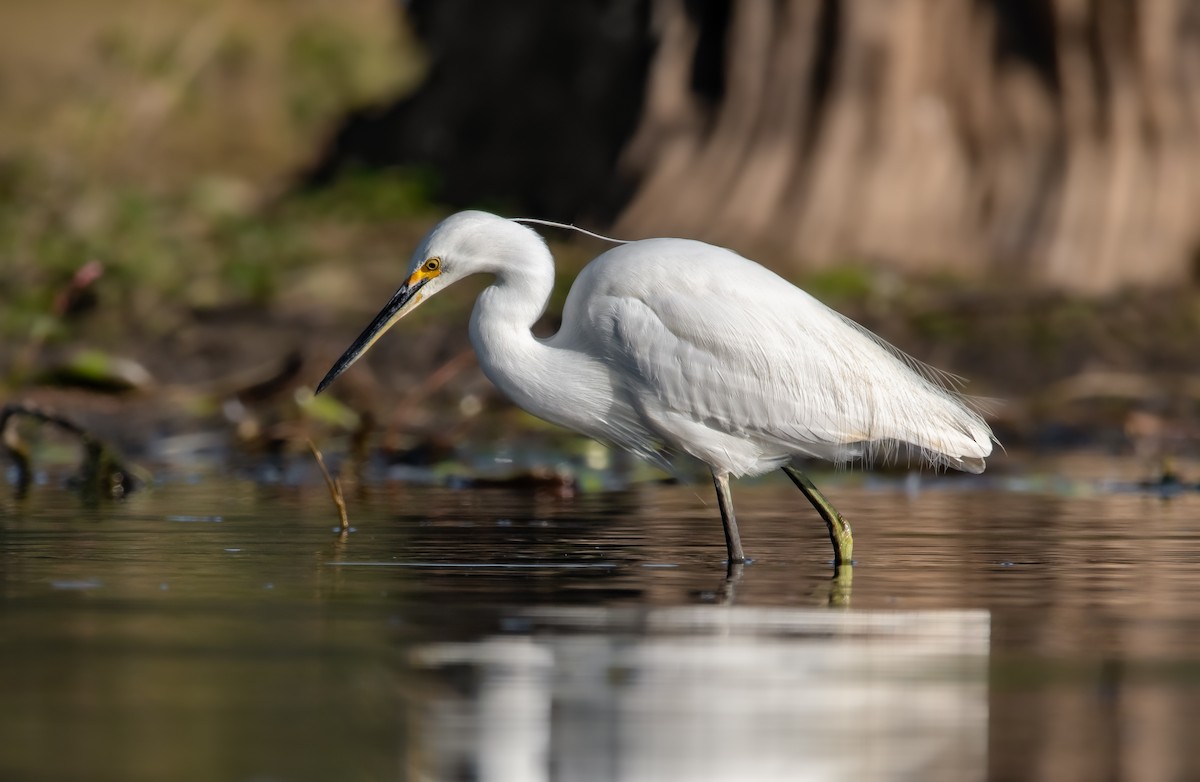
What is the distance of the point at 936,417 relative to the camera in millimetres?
7859

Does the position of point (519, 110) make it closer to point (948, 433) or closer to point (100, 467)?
point (100, 467)

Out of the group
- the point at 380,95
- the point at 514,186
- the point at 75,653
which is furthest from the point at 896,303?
the point at 380,95

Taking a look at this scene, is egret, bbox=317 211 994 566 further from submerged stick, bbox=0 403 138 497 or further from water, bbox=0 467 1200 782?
submerged stick, bbox=0 403 138 497

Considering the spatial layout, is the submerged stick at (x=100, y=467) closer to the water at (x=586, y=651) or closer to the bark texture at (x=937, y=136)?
the water at (x=586, y=651)

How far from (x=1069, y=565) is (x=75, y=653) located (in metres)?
3.59

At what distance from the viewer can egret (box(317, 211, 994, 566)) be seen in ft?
25.1

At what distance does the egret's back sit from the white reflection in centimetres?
189

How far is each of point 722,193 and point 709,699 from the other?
13.6m

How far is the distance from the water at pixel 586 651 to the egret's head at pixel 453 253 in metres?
0.90

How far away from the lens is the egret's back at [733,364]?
7.66 m

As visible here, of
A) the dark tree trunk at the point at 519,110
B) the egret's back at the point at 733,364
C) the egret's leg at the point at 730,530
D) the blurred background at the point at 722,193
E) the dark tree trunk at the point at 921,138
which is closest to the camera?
the egret's leg at the point at 730,530

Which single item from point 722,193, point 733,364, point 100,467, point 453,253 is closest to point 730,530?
point 733,364

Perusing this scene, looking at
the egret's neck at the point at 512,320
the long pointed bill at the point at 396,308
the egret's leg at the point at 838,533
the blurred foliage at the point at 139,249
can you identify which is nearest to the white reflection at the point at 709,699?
the egret's leg at the point at 838,533

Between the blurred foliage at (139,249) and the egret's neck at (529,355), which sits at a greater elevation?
the blurred foliage at (139,249)
